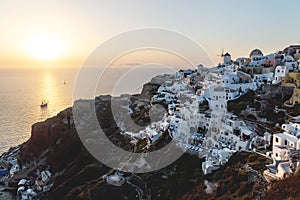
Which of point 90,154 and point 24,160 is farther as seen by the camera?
point 24,160

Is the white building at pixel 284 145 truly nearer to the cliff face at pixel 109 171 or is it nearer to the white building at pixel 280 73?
the cliff face at pixel 109 171

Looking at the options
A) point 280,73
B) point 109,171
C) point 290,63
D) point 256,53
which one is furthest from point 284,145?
point 256,53

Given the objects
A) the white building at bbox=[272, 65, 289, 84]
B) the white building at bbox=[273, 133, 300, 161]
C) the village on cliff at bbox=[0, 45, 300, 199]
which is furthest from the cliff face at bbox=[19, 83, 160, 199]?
the white building at bbox=[272, 65, 289, 84]

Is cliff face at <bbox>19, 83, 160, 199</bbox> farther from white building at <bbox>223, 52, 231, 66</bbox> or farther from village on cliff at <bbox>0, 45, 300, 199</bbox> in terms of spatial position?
white building at <bbox>223, 52, 231, 66</bbox>

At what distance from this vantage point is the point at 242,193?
20.2 metres

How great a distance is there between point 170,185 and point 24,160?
26.8 metres

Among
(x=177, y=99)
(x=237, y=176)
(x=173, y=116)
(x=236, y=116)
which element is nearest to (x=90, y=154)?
(x=173, y=116)

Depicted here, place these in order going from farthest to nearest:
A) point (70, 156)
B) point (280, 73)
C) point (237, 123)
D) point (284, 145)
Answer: point (70, 156), point (280, 73), point (237, 123), point (284, 145)

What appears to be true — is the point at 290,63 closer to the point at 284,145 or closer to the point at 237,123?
the point at 237,123

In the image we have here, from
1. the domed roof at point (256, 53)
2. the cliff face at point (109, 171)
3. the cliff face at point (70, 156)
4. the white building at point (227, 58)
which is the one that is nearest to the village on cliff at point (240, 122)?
the cliff face at point (109, 171)

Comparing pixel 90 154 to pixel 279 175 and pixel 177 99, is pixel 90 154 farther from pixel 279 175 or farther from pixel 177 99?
pixel 279 175

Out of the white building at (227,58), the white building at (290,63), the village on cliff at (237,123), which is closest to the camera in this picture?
the village on cliff at (237,123)

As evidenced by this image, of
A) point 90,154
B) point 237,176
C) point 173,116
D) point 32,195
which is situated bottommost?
point 32,195

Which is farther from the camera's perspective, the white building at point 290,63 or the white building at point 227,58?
the white building at point 227,58
